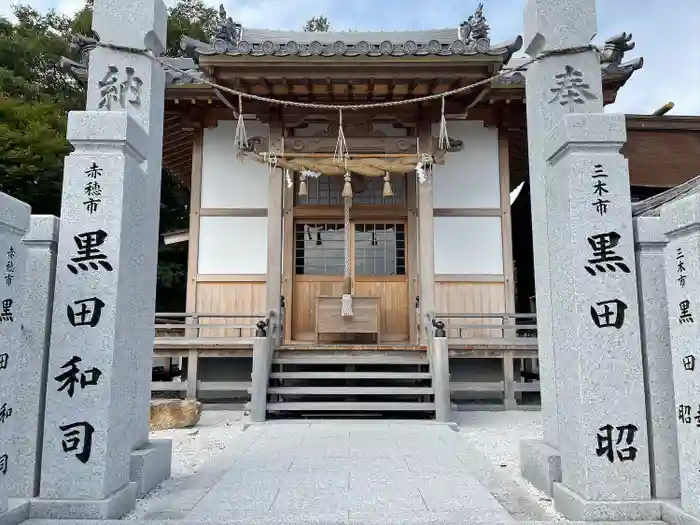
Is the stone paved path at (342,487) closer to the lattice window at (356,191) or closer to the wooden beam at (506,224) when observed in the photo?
the wooden beam at (506,224)

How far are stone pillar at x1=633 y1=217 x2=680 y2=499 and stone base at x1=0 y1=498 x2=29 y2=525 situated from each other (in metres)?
4.01

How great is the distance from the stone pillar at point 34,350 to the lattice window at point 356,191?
6714mm

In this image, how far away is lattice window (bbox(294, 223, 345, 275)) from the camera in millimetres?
9938

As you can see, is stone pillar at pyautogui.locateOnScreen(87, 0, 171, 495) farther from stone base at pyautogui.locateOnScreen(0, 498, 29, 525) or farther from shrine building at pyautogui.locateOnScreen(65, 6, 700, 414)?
shrine building at pyautogui.locateOnScreen(65, 6, 700, 414)

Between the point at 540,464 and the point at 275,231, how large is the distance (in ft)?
19.1

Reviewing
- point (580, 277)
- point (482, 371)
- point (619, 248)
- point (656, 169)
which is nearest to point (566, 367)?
point (580, 277)

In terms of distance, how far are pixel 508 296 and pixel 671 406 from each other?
5809 millimetres

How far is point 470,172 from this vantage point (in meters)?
9.55

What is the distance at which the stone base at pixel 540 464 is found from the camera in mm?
3848

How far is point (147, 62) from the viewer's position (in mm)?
4332

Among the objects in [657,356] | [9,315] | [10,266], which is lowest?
[657,356]

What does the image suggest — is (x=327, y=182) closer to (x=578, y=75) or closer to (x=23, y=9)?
(x=578, y=75)

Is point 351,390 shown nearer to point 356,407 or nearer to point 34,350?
point 356,407

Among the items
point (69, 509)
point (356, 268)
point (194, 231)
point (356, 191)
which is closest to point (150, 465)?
point (69, 509)
